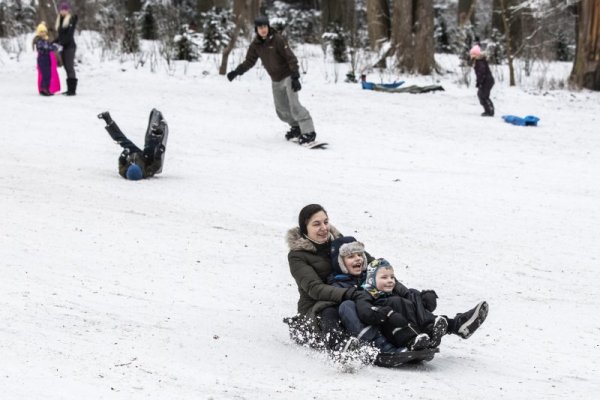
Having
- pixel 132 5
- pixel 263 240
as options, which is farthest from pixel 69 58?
pixel 132 5

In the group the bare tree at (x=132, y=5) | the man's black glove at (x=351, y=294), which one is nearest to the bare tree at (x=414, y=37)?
the bare tree at (x=132, y=5)

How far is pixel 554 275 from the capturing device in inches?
319

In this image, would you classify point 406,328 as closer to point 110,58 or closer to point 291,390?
point 291,390

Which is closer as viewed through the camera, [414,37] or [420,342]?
[420,342]

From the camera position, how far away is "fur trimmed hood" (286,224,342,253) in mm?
6258

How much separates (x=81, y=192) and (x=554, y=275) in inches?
200

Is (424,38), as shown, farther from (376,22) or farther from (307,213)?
(307,213)

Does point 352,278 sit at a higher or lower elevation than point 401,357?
higher

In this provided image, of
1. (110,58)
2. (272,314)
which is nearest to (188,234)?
(272,314)

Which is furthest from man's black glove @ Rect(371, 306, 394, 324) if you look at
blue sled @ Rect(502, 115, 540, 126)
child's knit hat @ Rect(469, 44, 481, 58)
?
child's knit hat @ Rect(469, 44, 481, 58)

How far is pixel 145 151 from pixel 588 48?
11.9m

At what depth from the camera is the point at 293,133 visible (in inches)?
560

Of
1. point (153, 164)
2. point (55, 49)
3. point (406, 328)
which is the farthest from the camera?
point (55, 49)

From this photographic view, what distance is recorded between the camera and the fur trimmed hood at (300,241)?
6.26 m
